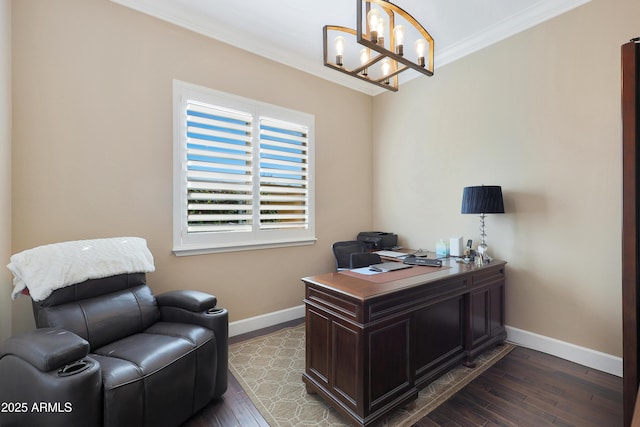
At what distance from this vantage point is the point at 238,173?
120 inches

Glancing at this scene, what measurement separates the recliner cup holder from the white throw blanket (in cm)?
67

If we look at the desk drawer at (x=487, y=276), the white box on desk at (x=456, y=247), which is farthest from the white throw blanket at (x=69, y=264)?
the white box on desk at (x=456, y=247)

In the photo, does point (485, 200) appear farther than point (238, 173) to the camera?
No

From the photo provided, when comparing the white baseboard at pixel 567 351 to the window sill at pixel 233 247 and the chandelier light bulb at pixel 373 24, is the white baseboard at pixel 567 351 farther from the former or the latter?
the chandelier light bulb at pixel 373 24

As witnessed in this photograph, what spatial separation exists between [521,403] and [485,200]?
63.1 inches

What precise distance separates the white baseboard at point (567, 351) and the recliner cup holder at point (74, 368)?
135 inches

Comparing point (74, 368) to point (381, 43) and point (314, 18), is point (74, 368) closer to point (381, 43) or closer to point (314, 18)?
point (381, 43)

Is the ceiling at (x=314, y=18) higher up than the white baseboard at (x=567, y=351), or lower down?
higher up

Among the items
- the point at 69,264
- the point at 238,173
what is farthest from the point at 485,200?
the point at 69,264

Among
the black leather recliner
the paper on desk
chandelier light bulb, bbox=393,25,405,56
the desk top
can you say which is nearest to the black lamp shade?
the desk top

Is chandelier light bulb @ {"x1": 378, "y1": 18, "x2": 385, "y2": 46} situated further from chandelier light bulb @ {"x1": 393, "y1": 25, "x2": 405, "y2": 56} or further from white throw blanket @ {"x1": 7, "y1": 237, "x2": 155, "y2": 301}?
white throw blanket @ {"x1": 7, "y1": 237, "x2": 155, "y2": 301}

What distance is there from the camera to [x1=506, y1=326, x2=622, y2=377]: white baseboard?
7.53 ft

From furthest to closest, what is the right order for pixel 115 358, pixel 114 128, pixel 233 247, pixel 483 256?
1. pixel 233 247
2. pixel 483 256
3. pixel 114 128
4. pixel 115 358

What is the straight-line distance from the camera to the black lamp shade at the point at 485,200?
8.70 feet
